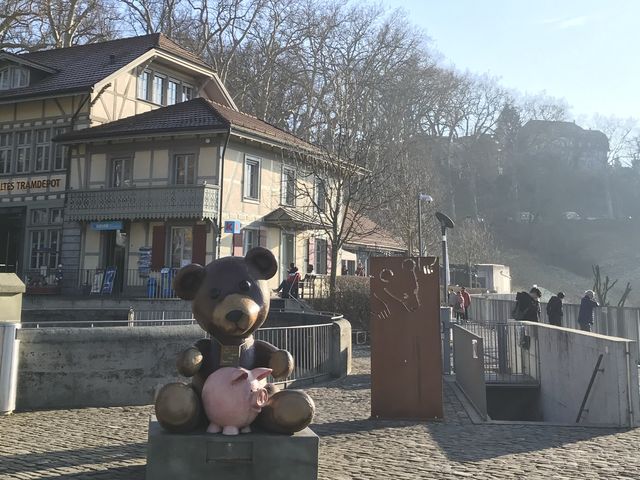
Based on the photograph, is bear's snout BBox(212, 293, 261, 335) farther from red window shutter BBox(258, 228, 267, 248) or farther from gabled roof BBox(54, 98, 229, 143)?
red window shutter BBox(258, 228, 267, 248)

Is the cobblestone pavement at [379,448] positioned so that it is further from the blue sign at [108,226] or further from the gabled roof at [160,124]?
the blue sign at [108,226]

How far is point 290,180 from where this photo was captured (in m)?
27.3

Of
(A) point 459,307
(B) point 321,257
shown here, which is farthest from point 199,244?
(A) point 459,307

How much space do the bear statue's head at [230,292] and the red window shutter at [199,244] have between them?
1972cm

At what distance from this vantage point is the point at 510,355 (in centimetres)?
1322

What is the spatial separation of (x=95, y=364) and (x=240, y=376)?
4.83 metres

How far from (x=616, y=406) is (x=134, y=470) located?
649 centimetres

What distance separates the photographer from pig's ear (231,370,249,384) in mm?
5156

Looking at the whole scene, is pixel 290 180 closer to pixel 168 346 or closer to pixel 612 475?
pixel 168 346

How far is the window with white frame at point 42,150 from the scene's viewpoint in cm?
2843

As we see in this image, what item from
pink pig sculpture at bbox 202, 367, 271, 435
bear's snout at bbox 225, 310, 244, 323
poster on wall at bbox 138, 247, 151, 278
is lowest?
pink pig sculpture at bbox 202, 367, 271, 435

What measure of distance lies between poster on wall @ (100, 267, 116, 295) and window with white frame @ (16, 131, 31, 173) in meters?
7.33

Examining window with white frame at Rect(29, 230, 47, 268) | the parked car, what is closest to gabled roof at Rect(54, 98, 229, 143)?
window with white frame at Rect(29, 230, 47, 268)

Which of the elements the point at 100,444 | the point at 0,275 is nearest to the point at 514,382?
the point at 100,444
